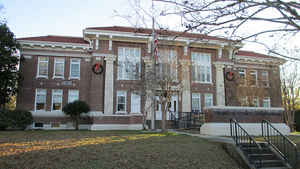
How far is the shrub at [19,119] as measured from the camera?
18.5m

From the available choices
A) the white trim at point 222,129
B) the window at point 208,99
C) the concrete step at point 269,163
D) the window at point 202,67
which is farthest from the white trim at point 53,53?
the concrete step at point 269,163

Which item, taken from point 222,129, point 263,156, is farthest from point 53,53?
point 263,156

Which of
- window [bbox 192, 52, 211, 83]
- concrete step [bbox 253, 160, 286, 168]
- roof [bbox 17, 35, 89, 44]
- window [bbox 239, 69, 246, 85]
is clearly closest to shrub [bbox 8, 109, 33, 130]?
roof [bbox 17, 35, 89, 44]

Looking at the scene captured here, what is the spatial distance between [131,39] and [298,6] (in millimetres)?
19028

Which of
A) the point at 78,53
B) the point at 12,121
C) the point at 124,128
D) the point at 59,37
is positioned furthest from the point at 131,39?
the point at 12,121

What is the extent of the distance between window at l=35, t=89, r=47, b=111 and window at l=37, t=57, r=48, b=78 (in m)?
1.47

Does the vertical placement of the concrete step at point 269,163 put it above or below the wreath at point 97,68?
below

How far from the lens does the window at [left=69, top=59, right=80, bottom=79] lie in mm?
23266

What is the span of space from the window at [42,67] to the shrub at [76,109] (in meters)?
4.20

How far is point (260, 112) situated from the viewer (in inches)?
568

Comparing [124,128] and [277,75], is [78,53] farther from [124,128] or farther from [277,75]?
[277,75]

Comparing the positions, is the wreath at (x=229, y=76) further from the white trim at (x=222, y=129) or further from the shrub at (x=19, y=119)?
the shrub at (x=19, y=119)

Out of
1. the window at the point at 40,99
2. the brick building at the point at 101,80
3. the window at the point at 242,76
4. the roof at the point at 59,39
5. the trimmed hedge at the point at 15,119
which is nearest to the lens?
the trimmed hedge at the point at 15,119

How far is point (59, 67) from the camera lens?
76.0 feet
